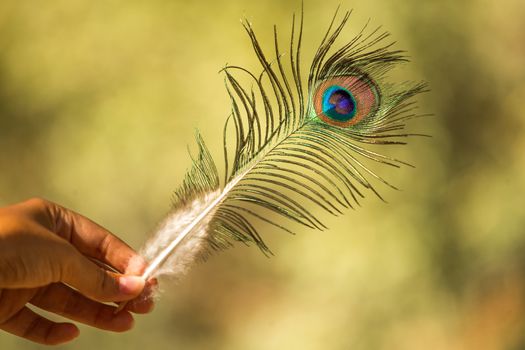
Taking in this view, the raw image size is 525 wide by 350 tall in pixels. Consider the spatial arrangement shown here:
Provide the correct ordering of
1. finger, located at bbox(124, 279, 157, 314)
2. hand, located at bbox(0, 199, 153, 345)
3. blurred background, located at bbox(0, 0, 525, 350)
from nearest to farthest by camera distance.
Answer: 1. hand, located at bbox(0, 199, 153, 345)
2. finger, located at bbox(124, 279, 157, 314)
3. blurred background, located at bbox(0, 0, 525, 350)

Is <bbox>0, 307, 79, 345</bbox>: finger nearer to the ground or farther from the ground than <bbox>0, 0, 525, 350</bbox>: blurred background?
nearer to the ground

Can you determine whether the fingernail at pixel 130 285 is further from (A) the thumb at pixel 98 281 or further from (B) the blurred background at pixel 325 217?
(B) the blurred background at pixel 325 217

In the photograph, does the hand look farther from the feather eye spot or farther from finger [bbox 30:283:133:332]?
the feather eye spot

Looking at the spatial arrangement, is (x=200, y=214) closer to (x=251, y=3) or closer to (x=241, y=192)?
(x=241, y=192)

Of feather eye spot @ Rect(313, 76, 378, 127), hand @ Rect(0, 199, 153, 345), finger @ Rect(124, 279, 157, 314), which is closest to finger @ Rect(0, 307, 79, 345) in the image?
hand @ Rect(0, 199, 153, 345)

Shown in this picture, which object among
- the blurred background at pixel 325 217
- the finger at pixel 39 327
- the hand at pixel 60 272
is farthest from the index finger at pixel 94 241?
the blurred background at pixel 325 217

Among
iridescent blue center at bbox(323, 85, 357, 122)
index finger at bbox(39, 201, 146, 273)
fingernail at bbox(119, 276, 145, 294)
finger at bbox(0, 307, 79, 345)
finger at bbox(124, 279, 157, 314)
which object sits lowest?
finger at bbox(0, 307, 79, 345)
